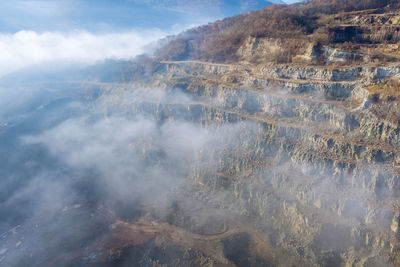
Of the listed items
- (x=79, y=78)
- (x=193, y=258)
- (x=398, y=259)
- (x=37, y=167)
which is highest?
(x=79, y=78)

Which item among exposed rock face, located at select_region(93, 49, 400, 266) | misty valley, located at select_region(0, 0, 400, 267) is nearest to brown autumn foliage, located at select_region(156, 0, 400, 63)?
misty valley, located at select_region(0, 0, 400, 267)

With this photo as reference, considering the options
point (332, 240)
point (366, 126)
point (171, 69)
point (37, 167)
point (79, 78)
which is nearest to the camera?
point (332, 240)

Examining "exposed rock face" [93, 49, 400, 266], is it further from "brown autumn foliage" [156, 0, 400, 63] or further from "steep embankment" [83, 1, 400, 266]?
"brown autumn foliage" [156, 0, 400, 63]

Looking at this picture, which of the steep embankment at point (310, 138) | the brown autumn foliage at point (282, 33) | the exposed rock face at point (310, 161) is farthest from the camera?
the brown autumn foliage at point (282, 33)

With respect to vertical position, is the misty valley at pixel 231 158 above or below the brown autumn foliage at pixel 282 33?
below

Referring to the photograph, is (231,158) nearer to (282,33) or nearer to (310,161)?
(310,161)

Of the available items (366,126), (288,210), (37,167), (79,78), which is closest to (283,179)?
(288,210)

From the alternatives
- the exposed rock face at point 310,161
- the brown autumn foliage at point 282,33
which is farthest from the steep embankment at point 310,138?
the brown autumn foliage at point 282,33

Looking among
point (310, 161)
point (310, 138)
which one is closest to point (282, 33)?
point (310, 138)

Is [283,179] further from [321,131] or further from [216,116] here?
[216,116]

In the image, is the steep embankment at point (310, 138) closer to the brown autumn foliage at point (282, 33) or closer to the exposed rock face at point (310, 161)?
the exposed rock face at point (310, 161)

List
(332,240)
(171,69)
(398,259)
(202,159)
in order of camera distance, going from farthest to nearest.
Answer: (171,69) < (202,159) < (332,240) < (398,259)
